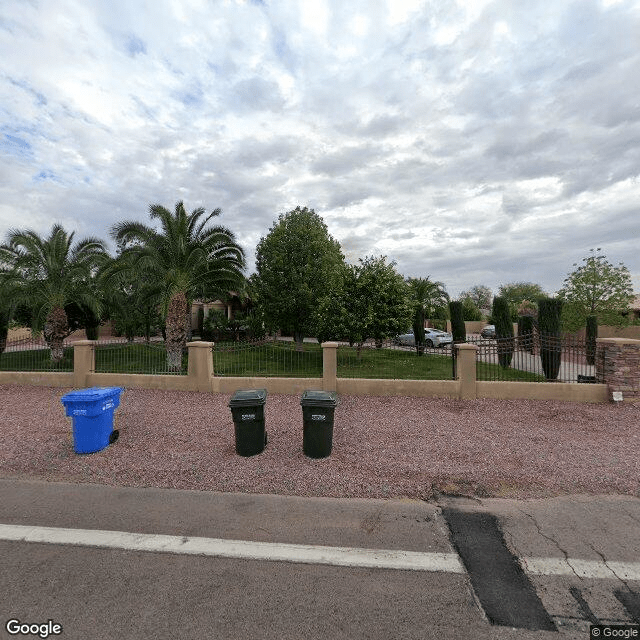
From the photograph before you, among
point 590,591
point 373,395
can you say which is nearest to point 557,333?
point 373,395

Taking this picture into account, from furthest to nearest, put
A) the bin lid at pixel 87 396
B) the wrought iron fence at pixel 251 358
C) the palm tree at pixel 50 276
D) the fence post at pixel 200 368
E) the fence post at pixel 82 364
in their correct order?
the palm tree at pixel 50 276 → the wrought iron fence at pixel 251 358 → the fence post at pixel 82 364 → the fence post at pixel 200 368 → the bin lid at pixel 87 396

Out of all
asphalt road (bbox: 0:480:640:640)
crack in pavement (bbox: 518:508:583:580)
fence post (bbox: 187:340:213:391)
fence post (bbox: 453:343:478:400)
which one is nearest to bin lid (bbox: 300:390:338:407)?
asphalt road (bbox: 0:480:640:640)

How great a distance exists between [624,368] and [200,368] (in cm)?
1007

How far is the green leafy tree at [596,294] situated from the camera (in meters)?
19.1

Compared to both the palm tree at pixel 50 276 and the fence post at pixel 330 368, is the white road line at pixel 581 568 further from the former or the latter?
the palm tree at pixel 50 276

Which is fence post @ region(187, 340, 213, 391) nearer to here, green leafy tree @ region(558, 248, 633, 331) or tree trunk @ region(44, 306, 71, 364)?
tree trunk @ region(44, 306, 71, 364)

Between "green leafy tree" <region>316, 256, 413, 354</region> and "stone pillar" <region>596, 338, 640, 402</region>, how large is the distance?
6.87 meters

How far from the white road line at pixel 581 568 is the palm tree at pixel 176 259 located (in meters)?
11.3

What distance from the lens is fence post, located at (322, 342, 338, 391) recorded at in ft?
30.8

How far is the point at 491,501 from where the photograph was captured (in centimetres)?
425

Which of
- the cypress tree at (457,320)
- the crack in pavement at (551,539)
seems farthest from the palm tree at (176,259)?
the cypress tree at (457,320)

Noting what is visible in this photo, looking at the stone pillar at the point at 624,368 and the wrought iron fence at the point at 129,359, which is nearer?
the stone pillar at the point at 624,368

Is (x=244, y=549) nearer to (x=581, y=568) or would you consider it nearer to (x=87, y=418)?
(x=581, y=568)

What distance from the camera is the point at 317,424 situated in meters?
5.46
